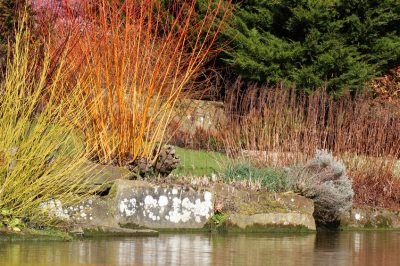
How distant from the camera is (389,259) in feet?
36.8

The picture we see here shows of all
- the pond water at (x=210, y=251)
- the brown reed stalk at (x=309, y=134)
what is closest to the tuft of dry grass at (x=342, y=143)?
the brown reed stalk at (x=309, y=134)

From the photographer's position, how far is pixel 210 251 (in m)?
11.5

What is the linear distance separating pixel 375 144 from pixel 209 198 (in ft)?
17.0

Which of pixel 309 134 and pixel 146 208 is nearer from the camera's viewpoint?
pixel 146 208

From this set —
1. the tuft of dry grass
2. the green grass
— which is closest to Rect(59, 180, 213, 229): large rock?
the green grass

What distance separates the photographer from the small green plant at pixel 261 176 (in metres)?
15.6

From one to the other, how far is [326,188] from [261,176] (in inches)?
41.3

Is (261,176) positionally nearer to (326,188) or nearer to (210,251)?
(326,188)

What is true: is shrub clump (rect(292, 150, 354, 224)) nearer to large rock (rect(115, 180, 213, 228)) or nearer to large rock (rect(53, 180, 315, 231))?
large rock (rect(53, 180, 315, 231))

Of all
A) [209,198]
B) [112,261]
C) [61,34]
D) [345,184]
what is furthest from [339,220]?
[112,261]

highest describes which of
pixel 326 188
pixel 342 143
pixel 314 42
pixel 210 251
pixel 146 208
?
pixel 314 42

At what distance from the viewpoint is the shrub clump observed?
50.7 ft

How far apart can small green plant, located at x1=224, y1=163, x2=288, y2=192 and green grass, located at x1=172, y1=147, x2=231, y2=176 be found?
1151 mm

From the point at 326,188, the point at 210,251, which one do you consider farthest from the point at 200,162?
the point at 210,251
